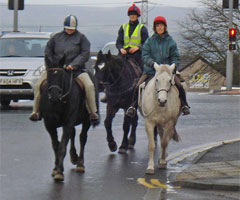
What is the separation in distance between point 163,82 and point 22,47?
1211 centimetres

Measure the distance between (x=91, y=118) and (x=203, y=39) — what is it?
200ft

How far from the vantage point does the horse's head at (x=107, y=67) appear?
12.1 m

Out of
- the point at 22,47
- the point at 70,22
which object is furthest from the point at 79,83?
the point at 22,47

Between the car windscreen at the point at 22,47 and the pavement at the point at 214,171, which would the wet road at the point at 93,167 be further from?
the car windscreen at the point at 22,47

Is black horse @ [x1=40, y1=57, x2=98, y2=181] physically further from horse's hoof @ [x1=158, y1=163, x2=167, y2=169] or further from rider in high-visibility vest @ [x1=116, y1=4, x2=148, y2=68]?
rider in high-visibility vest @ [x1=116, y1=4, x2=148, y2=68]

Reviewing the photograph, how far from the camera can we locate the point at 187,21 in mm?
71500

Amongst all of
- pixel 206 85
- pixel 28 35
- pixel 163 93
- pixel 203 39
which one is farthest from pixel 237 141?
pixel 206 85

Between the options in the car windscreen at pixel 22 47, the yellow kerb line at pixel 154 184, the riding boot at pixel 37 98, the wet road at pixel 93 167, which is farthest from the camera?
the car windscreen at pixel 22 47

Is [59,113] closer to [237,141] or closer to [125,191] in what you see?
[125,191]

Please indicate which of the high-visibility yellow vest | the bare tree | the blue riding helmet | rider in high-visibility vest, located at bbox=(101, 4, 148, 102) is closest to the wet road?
rider in high-visibility vest, located at bbox=(101, 4, 148, 102)

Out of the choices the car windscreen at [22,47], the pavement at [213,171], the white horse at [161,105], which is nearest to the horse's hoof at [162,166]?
the white horse at [161,105]

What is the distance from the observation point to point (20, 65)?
2019 centimetres

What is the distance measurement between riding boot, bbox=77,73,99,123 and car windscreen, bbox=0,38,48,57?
11.1 metres

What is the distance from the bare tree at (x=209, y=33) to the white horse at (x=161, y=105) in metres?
57.1
